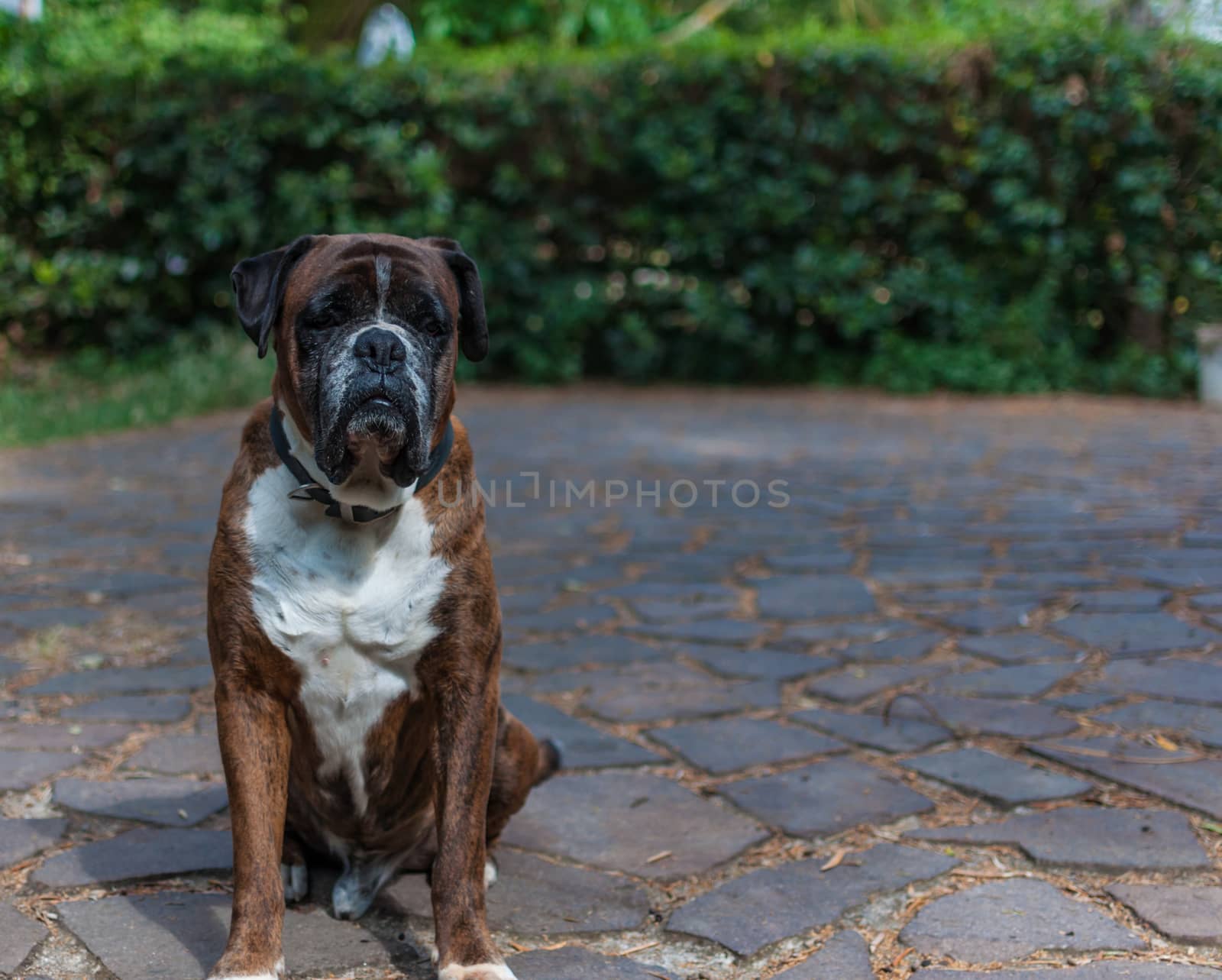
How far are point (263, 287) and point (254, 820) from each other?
41.5 inches

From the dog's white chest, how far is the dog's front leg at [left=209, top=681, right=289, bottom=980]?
9cm

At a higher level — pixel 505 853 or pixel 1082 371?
pixel 1082 371

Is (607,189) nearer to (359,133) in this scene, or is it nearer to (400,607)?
(359,133)

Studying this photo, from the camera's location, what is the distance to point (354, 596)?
2.43 m

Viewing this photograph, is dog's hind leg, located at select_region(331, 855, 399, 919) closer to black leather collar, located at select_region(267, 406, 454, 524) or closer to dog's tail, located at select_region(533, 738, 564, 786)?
dog's tail, located at select_region(533, 738, 564, 786)

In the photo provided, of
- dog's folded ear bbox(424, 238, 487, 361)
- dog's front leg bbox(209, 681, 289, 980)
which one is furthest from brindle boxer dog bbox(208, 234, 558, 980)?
dog's folded ear bbox(424, 238, 487, 361)

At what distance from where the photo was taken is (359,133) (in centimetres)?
1181

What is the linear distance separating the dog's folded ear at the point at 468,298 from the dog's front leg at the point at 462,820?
740 millimetres

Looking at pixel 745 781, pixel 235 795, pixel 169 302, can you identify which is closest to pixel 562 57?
→ pixel 169 302

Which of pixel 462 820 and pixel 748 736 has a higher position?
pixel 462 820

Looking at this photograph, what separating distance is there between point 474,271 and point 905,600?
9.56 feet

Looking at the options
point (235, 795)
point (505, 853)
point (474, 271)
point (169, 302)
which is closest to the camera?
point (235, 795)

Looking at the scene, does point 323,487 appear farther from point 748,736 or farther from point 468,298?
point 748,736
